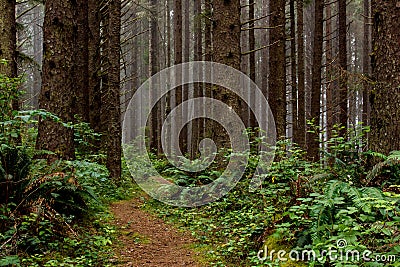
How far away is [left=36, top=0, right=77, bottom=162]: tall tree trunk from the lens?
6.86 meters

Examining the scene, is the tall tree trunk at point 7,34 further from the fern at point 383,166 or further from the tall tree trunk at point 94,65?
the fern at point 383,166

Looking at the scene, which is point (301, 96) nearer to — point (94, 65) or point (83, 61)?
point (94, 65)

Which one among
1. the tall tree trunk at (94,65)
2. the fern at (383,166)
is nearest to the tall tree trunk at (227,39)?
the fern at (383,166)

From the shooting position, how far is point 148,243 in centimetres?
633

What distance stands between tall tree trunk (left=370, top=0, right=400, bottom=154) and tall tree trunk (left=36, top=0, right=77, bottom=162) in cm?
541

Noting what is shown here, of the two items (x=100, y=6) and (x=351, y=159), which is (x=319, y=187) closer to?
(x=351, y=159)

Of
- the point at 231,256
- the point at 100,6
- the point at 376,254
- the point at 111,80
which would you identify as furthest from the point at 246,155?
the point at 100,6

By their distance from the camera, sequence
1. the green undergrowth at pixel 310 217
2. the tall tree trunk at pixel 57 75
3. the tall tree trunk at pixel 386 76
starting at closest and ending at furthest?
the green undergrowth at pixel 310 217 → the tall tree trunk at pixel 386 76 → the tall tree trunk at pixel 57 75

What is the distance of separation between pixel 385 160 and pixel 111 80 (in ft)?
25.1

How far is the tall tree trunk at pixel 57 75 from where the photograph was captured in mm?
6859

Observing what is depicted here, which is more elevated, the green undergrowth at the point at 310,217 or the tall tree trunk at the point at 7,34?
the tall tree trunk at the point at 7,34

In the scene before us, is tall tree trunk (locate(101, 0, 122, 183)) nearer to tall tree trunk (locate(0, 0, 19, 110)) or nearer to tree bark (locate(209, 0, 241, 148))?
tall tree trunk (locate(0, 0, 19, 110))

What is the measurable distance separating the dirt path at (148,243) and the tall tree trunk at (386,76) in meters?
3.54

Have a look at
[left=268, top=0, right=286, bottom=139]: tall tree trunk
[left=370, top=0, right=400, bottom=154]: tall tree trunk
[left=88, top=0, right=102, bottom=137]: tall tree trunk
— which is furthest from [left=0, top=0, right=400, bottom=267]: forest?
[left=268, top=0, right=286, bottom=139]: tall tree trunk
